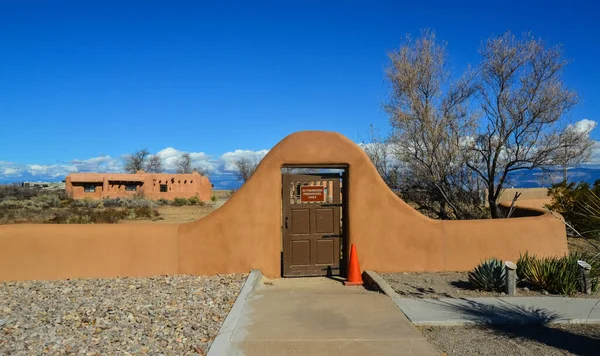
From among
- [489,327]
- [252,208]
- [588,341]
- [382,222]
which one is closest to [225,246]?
[252,208]

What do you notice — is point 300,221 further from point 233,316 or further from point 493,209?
point 493,209

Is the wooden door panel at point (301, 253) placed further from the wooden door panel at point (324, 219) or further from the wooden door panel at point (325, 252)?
the wooden door panel at point (324, 219)

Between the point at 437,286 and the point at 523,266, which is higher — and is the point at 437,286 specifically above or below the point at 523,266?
below

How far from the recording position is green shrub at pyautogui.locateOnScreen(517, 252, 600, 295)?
7867 mm

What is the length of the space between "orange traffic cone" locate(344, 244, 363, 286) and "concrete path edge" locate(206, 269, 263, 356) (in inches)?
73.0

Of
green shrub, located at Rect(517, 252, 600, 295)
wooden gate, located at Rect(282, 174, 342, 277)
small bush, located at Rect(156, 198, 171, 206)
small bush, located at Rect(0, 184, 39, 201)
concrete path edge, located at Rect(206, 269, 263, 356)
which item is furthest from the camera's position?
small bush, located at Rect(156, 198, 171, 206)

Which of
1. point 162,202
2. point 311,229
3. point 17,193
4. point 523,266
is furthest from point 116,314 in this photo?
point 17,193

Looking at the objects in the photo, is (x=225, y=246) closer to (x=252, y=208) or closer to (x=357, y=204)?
(x=252, y=208)

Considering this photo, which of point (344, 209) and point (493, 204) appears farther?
point (493, 204)

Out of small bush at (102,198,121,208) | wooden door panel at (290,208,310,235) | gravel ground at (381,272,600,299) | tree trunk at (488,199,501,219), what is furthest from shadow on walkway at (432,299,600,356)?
small bush at (102,198,121,208)

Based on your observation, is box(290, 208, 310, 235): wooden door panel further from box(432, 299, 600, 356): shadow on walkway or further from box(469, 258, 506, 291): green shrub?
box(469, 258, 506, 291): green shrub

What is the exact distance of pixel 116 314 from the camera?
669 centimetres

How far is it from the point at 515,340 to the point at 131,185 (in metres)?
47.7

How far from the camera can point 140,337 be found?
5.73m
